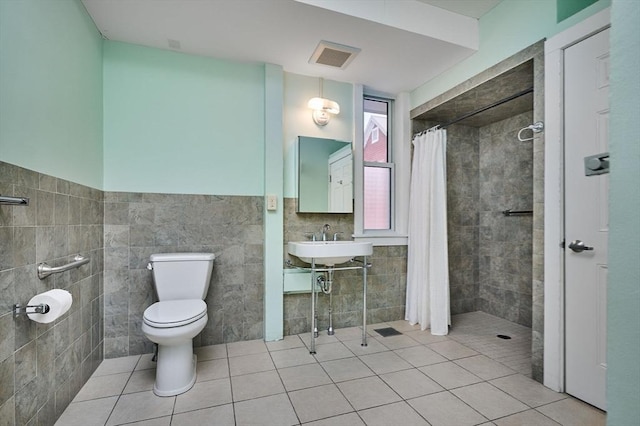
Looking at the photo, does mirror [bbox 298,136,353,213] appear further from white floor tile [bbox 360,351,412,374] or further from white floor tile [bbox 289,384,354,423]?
white floor tile [bbox 289,384,354,423]

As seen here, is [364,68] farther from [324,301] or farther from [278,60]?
[324,301]

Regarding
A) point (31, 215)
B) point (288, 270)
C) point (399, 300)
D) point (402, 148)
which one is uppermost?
point (402, 148)

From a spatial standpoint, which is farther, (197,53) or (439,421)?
(197,53)

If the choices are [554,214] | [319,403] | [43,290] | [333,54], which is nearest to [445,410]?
[319,403]

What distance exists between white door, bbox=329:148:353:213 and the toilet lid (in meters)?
1.40

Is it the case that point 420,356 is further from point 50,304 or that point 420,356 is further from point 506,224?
point 50,304

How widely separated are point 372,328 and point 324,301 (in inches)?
21.2

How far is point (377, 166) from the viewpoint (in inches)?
126

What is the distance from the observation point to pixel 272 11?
1.97 meters

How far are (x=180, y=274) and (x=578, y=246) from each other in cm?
253

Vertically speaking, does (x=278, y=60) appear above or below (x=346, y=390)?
above

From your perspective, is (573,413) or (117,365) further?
(117,365)

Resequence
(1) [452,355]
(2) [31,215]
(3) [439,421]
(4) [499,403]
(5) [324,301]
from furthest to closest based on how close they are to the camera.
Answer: (5) [324,301]
(1) [452,355]
(4) [499,403]
(3) [439,421]
(2) [31,215]

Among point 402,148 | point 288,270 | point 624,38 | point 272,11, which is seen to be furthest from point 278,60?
point 624,38
